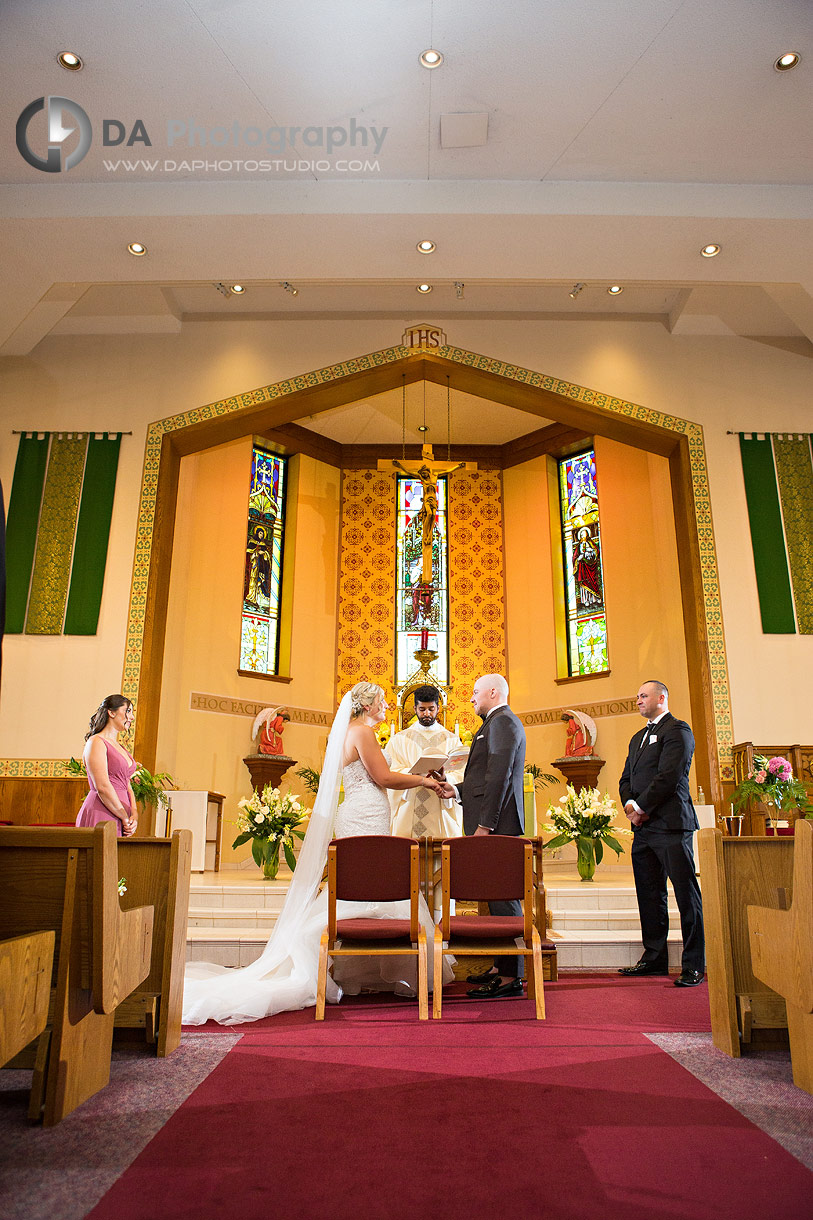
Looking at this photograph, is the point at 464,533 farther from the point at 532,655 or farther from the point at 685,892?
the point at 685,892

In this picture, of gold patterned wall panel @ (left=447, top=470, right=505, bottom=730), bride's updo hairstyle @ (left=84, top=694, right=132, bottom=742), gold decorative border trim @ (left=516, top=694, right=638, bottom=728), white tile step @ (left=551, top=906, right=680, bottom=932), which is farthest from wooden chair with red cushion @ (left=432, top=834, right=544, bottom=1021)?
gold patterned wall panel @ (left=447, top=470, right=505, bottom=730)

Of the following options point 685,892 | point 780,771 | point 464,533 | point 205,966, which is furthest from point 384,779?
point 464,533

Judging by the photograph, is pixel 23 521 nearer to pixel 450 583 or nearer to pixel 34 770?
pixel 34 770

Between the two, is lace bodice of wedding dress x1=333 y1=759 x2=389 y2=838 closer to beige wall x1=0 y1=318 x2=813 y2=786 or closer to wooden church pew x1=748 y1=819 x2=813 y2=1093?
wooden church pew x1=748 y1=819 x2=813 y2=1093

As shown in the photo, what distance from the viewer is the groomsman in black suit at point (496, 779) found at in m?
4.48

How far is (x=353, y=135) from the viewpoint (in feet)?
22.7

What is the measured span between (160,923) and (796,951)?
80.9 inches

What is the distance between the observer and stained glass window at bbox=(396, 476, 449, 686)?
1241 centimetres

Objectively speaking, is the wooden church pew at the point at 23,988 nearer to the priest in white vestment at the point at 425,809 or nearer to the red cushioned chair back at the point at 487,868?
the red cushioned chair back at the point at 487,868

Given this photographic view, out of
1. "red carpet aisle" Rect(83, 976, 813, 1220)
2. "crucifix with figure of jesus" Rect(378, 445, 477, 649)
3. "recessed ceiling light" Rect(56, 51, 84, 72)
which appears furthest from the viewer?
"crucifix with figure of jesus" Rect(378, 445, 477, 649)

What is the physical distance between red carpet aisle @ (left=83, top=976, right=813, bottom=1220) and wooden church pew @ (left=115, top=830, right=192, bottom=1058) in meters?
0.28

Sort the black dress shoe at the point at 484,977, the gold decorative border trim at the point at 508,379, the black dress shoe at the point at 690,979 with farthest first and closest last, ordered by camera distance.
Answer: the gold decorative border trim at the point at 508,379 → the black dress shoe at the point at 690,979 → the black dress shoe at the point at 484,977

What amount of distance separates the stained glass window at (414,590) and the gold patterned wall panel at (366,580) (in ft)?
0.41

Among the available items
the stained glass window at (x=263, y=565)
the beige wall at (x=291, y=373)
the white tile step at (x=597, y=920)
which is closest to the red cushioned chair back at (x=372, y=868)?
the white tile step at (x=597, y=920)
